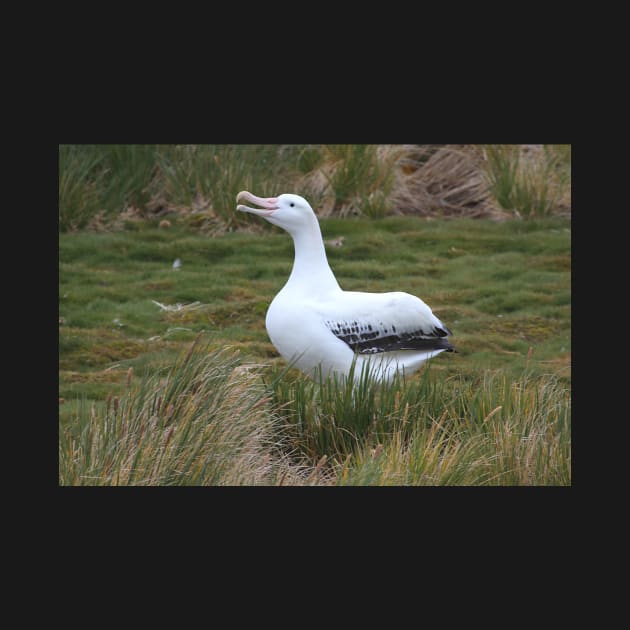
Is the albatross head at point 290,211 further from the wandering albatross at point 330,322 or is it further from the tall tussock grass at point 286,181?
the tall tussock grass at point 286,181

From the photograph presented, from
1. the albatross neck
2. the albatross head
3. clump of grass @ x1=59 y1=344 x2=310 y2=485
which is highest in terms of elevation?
the albatross head

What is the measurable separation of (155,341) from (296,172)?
4535 mm

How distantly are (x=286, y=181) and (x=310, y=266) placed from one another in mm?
5966

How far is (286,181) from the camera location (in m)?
12.7

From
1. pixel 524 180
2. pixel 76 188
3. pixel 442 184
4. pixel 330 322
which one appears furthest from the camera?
pixel 442 184

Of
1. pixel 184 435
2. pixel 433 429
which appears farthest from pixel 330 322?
pixel 184 435

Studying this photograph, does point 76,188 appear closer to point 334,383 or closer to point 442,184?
point 442,184

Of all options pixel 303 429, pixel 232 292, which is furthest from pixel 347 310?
pixel 232 292

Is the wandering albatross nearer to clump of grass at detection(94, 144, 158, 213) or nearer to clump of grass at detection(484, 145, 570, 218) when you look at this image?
clump of grass at detection(94, 144, 158, 213)

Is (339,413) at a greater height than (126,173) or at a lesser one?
lesser

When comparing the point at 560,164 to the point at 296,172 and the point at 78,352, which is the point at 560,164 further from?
the point at 78,352

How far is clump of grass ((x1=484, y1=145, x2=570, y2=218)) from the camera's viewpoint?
12719mm

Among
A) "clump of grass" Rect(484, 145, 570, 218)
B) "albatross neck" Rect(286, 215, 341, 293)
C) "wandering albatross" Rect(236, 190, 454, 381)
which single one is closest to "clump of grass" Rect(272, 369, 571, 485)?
"wandering albatross" Rect(236, 190, 454, 381)

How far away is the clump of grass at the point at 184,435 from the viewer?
5805mm
